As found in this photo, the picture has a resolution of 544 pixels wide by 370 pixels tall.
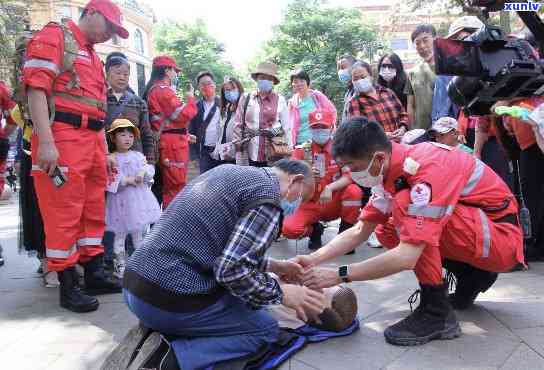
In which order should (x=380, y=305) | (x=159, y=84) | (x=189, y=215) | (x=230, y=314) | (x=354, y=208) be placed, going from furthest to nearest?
(x=159, y=84) → (x=354, y=208) → (x=380, y=305) → (x=230, y=314) → (x=189, y=215)

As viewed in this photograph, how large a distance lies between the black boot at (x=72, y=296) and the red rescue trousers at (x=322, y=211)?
1765 mm

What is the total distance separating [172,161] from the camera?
5047mm

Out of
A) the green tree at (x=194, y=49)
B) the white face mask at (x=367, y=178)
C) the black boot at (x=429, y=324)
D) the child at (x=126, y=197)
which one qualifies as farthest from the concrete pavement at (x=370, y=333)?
the green tree at (x=194, y=49)

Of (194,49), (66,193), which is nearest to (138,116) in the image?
(66,193)

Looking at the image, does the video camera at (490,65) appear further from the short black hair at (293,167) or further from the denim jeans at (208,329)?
the denim jeans at (208,329)

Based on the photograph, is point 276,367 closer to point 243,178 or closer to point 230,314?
point 230,314

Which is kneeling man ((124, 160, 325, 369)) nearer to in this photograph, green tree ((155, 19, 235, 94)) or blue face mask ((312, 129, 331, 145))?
blue face mask ((312, 129, 331, 145))

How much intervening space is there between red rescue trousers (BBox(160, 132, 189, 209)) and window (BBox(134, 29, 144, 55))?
122ft

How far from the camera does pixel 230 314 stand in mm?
2262

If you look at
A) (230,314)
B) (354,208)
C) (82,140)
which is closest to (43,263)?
(82,140)

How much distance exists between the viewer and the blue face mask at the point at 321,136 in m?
4.57

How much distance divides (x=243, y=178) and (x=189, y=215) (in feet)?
0.90

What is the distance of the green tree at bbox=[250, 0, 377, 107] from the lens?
71.4ft

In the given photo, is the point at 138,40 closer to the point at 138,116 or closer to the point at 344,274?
the point at 138,116
